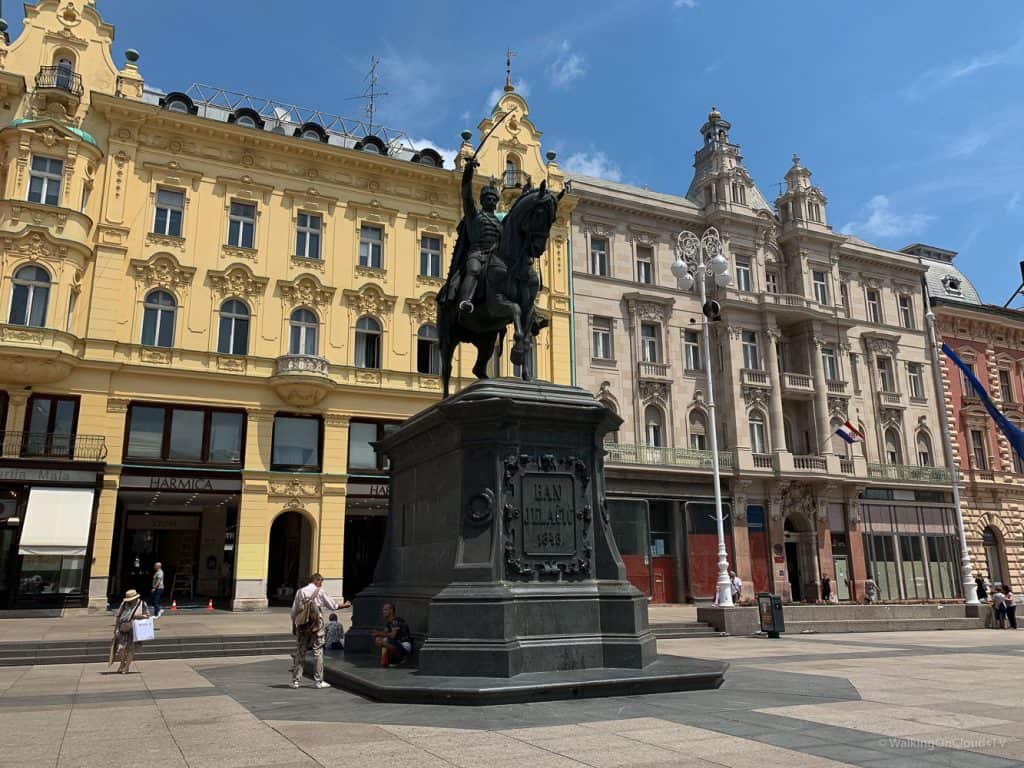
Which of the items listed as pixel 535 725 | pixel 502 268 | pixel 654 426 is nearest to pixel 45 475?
pixel 502 268

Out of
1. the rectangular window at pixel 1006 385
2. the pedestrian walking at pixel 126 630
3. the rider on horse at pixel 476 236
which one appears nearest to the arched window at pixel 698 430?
the rectangular window at pixel 1006 385

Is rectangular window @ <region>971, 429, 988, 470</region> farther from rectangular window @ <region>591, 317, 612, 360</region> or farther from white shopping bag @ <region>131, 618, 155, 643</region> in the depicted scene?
white shopping bag @ <region>131, 618, 155, 643</region>

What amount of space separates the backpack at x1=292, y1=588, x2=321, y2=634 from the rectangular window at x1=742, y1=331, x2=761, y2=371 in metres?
34.0

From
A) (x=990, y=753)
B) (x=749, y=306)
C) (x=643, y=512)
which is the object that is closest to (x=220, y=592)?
(x=643, y=512)

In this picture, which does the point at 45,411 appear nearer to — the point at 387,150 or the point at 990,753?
the point at 387,150

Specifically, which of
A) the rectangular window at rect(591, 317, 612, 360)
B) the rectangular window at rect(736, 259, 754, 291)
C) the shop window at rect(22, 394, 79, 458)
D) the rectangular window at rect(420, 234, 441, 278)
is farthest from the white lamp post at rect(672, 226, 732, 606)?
the shop window at rect(22, 394, 79, 458)

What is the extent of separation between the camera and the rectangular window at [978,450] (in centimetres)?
4644

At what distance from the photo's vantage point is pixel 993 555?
45.6 metres

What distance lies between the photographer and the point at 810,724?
302 inches

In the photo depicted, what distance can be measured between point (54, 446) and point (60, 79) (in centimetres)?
1387

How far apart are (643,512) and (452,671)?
27.9m

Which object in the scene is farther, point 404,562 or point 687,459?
point 687,459

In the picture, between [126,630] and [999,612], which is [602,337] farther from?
[126,630]

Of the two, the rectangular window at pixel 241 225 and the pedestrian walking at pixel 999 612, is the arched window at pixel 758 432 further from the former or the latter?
the rectangular window at pixel 241 225
